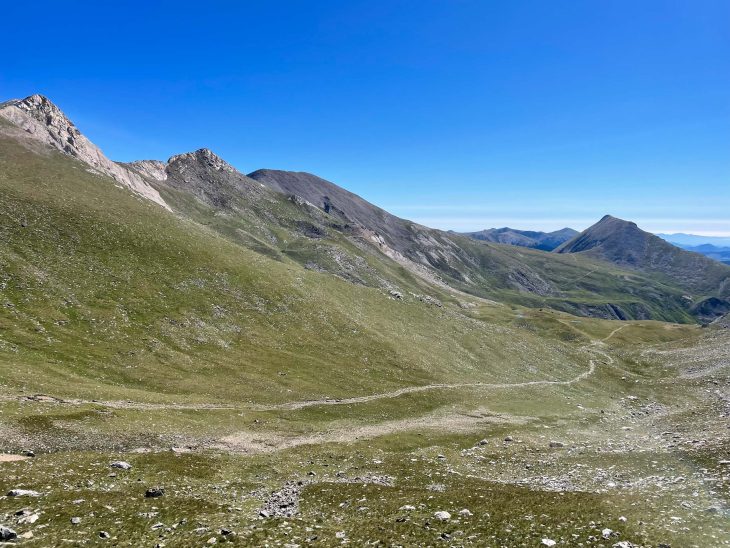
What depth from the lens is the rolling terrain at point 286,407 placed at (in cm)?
2053

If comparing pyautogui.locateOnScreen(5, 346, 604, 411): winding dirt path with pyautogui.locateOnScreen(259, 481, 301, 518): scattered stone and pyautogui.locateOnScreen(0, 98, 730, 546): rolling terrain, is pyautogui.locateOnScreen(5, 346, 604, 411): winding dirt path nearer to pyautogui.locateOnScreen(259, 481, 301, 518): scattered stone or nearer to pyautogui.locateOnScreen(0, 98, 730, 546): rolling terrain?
pyautogui.locateOnScreen(0, 98, 730, 546): rolling terrain

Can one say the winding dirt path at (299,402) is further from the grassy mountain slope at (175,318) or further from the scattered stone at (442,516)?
the scattered stone at (442,516)

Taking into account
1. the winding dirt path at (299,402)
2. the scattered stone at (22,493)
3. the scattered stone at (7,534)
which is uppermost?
the scattered stone at (7,534)

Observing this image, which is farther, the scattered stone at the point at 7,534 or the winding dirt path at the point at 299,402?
the winding dirt path at the point at 299,402

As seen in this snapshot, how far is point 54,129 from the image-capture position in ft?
438

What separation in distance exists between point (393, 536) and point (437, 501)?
566 cm

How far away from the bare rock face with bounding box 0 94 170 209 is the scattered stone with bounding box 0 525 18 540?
118 m

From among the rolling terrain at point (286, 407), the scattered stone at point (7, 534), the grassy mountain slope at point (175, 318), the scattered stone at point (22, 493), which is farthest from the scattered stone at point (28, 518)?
the grassy mountain slope at point (175, 318)

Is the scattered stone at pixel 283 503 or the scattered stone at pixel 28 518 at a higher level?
the scattered stone at pixel 28 518

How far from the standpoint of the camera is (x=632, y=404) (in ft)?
231

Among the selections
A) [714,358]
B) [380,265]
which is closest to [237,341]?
A: [714,358]

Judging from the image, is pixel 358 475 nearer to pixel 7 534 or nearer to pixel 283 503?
pixel 283 503

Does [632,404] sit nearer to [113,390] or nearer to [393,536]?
[393,536]

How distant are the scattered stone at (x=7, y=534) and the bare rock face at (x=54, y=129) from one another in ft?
389
